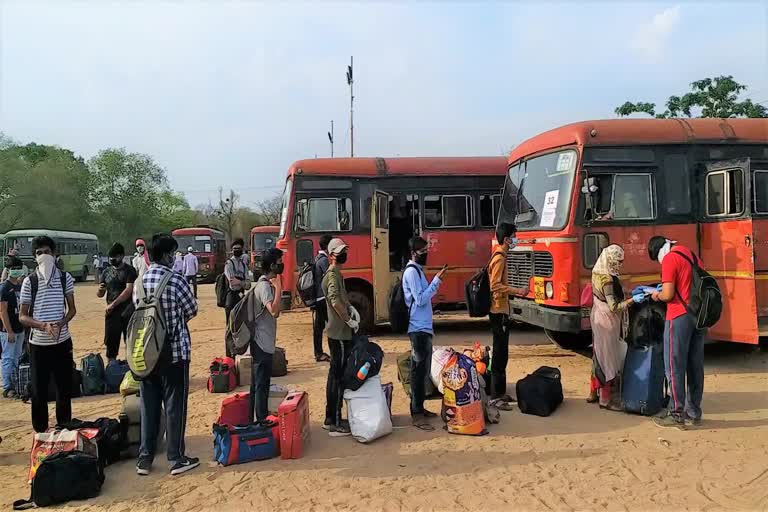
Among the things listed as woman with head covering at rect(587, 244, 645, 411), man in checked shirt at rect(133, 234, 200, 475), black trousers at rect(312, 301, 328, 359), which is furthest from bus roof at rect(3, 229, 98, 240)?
woman with head covering at rect(587, 244, 645, 411)

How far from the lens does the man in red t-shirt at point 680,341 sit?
5.12 meters

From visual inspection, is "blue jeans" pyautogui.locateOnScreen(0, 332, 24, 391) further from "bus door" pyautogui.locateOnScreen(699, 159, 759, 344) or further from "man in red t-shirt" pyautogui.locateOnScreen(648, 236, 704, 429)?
"bus door" pyautogui.locateOnScreen(699, 159, 759, 344)

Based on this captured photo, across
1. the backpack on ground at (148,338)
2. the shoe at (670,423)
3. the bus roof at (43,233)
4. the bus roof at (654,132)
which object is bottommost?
the shoe at (670,423)

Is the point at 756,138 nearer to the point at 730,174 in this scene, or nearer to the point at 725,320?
the point at 730,174

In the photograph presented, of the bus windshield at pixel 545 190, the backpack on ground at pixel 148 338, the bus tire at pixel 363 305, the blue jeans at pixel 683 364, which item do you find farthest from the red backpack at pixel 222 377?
A: the blue jeans at pixel 683 364

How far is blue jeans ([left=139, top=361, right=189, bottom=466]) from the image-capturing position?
4406 millimetres

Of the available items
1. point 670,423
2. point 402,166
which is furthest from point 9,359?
point 670,423

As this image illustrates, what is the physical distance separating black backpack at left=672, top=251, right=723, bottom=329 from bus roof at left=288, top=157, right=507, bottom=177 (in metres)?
6.26

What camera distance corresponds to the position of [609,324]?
5691mm

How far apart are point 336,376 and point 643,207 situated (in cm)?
514

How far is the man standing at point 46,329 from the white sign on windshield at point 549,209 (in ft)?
19.4

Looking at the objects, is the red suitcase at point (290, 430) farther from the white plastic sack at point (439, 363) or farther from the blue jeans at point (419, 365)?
the white plastic sack at point (439, 363)

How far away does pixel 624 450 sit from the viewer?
15.5 ft

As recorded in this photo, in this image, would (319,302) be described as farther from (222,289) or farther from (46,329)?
(46,329)
